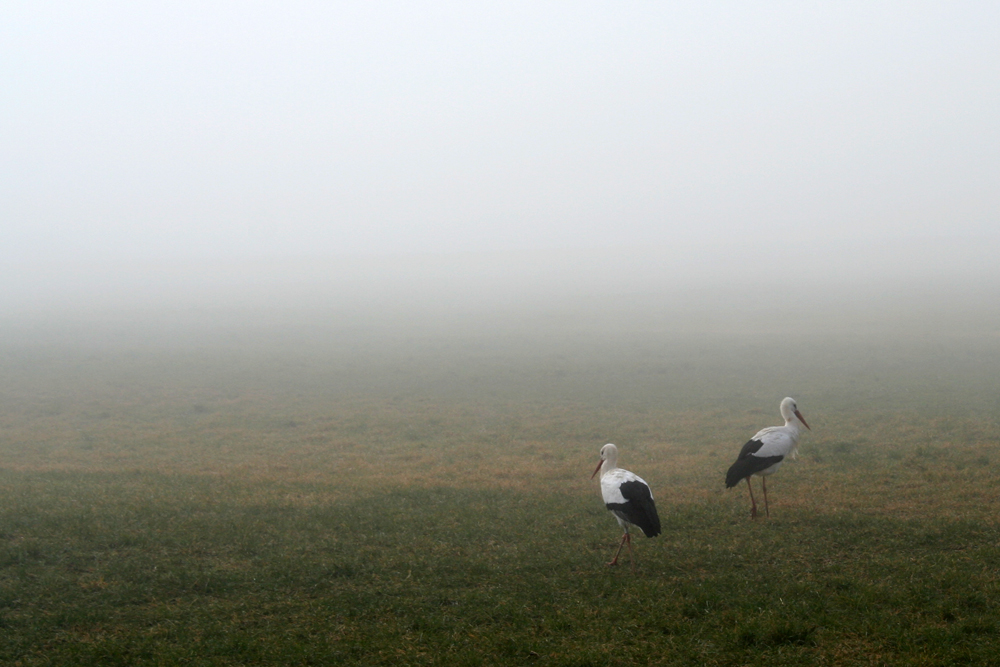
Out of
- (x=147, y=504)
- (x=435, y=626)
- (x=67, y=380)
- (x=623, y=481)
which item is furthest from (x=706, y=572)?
(x=67, y=380)

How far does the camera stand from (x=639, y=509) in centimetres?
1012

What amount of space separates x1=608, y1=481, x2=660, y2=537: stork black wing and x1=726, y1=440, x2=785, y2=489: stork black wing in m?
2.48

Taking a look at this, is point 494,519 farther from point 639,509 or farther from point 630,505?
point 639,509

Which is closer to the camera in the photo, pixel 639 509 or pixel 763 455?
pixel 639 509

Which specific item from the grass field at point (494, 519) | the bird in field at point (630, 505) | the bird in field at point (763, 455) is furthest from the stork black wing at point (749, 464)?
the bird in field at point (630, 505)

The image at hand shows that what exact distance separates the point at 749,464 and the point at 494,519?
4130 mm

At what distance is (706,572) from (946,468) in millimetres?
8331

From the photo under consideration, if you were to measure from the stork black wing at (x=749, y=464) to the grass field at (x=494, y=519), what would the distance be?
0.67 m

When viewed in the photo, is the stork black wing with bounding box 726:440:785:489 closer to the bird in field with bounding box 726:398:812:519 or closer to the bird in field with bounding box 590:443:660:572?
the bird in field with bounding box 726:398:812:519

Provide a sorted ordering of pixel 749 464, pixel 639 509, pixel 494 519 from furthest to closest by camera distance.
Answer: pixel 494 519, pixel 749 464, pixel 639 509

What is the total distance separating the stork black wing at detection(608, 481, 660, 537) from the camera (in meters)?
9.98

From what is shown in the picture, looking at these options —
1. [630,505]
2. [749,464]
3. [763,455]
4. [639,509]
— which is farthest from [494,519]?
[763,455]

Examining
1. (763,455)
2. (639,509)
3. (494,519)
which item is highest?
(763,455)

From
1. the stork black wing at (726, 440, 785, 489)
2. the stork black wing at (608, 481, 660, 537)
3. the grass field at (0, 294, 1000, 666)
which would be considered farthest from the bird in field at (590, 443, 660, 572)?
the stork black wing at (726, 440, 785, 489)
